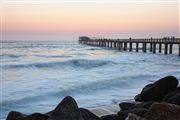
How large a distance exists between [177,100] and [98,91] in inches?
315

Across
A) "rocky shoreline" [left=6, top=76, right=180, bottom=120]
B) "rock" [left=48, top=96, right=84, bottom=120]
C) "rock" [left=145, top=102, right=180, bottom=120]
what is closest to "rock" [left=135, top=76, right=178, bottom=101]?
"rocky shoreline" [left=6, top=76, right=180, bottom=120]

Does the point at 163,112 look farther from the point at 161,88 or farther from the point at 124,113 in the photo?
the point at 161,88

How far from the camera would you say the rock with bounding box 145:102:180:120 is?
17.4 ft

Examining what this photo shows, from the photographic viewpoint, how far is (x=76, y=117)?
5.65 meters

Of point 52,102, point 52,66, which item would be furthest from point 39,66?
point 52,102

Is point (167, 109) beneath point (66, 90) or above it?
above

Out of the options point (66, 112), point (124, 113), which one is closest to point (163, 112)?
point (124, 113)

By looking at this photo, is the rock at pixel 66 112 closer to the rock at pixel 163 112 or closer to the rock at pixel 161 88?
the rock at pixel 163 112

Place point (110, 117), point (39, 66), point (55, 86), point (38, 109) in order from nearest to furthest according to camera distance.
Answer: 1. point (110, 117)
2. point (38, 109)
3. point (55, 86)
4. point (39, 66)

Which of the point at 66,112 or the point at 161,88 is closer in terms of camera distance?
the point at 66,112

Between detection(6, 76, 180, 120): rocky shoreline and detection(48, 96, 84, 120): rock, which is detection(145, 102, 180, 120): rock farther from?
detection(48, 96, 84, 120): rock

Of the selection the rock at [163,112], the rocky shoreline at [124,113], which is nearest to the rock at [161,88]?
the rocky shoreline at [124,113]

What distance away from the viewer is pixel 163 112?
211 inches

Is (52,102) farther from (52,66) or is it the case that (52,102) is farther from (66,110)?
(52,66)
